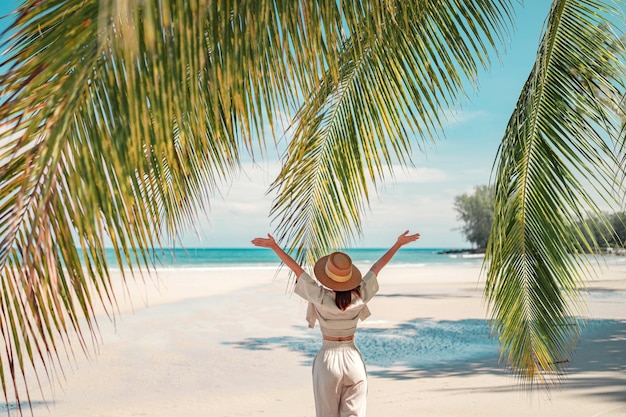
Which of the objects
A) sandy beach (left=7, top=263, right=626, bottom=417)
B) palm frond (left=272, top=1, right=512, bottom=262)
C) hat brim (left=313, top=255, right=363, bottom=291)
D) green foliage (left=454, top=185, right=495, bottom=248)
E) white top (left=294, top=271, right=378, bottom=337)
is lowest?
green foliage (left=454, top=185, right=495, bottom=248)

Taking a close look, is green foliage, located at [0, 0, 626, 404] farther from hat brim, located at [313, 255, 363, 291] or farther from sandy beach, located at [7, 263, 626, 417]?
sandy beach, located at [7, 263, 626, 417]

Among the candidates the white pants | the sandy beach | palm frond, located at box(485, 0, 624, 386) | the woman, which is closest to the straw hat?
the woman

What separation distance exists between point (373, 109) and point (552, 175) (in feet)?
4.43

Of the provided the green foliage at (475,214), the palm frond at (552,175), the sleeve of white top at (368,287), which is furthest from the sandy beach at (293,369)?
the green foliage at (475,214)

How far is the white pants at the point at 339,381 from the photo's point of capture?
3875mm

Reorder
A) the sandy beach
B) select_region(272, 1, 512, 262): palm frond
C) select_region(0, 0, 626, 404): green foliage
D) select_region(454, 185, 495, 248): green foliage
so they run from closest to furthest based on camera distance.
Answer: select_region(0, 0, 626, 404): green foliage → select_region(272, 1, 512, 262): palm frond → the sandy beach → select_region(454, 185, 495, 248): green foliage

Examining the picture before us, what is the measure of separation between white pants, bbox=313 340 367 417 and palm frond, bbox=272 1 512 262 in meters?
1.32

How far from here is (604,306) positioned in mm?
16578

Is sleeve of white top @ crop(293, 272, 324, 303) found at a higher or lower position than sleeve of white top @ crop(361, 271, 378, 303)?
higher

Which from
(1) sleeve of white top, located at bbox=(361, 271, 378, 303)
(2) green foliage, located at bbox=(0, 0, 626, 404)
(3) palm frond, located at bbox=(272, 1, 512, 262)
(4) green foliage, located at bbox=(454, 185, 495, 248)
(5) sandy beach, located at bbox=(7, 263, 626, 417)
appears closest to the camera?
(2) green foliage, located at bbox=(0, 0, 626, 404)

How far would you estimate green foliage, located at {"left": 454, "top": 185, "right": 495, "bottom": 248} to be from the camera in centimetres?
8050

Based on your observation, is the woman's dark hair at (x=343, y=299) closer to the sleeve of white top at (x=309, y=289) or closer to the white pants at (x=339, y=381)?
the sleeve of white top at (x=309, y=289)

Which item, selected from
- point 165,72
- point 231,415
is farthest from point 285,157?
point 231,415

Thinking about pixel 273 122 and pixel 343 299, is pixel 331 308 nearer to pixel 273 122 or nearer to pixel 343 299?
pixel 343 299
